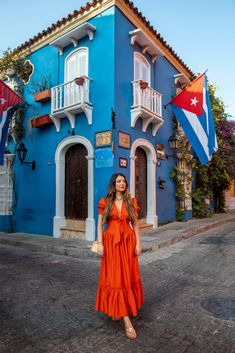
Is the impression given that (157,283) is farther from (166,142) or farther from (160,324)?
(166,142)

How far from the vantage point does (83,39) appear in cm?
930

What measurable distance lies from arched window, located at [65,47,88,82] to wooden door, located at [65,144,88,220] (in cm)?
251

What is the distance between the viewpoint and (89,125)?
8.80 meters

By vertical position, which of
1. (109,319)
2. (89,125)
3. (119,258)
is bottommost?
(109,319)

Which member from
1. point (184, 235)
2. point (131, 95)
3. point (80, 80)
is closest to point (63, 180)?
point (80, 80)

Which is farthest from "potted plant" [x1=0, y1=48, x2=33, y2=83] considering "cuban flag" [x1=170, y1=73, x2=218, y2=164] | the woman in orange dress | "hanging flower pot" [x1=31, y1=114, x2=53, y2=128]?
the woman in orange dress

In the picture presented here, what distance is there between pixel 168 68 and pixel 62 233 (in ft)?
27.3

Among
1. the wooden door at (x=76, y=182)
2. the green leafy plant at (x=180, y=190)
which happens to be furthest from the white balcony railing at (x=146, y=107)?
the green leafy plant at (x=180, y=190)

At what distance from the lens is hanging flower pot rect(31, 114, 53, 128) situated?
32.2ft

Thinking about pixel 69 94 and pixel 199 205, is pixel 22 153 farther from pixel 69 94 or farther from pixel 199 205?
pixel 199 205

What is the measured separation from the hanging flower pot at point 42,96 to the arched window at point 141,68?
3.19 meters

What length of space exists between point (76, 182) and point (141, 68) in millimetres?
4831

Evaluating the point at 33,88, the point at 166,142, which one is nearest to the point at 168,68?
the point at 166,142

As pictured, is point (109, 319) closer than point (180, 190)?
Yes
